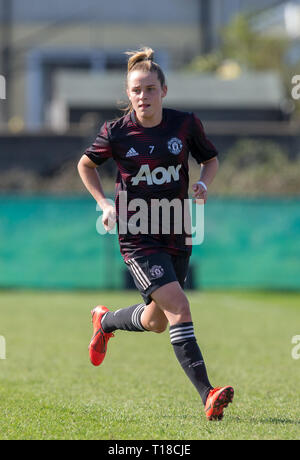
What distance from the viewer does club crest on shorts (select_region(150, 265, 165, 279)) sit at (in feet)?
17.0

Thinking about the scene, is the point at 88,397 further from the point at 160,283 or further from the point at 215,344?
the point at 215,344

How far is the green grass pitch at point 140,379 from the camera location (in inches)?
185

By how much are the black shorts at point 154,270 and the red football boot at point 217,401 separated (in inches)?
29.2

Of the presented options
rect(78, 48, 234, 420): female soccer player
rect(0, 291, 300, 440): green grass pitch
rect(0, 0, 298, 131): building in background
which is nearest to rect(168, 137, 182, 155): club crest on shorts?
rect(78, 48, 234, 420): female soccer player

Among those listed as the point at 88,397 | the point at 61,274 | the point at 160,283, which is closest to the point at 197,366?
the point at 160,283

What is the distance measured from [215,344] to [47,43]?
31121 mm

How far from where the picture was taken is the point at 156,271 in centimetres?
519

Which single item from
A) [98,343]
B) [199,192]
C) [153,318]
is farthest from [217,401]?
[98,343]

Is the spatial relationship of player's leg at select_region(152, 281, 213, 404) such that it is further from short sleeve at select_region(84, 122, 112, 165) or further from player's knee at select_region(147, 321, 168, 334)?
short sleeve at select_region(84, 122, 112, 165)

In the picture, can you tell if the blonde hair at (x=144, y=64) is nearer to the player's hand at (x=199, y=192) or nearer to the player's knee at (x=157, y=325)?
the player's hand at (x=199, y=192)

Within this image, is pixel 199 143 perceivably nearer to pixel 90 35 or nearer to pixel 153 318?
pixel 153 318

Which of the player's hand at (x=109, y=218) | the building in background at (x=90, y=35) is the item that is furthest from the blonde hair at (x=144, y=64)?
the building in background at (x=90, y=35)

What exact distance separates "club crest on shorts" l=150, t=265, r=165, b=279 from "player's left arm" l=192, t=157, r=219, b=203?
0.53 meters

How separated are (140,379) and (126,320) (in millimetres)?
1307
